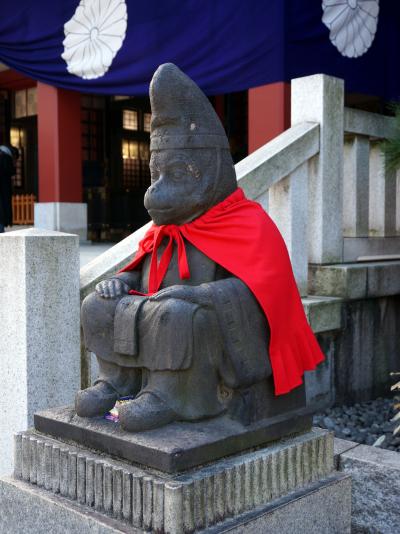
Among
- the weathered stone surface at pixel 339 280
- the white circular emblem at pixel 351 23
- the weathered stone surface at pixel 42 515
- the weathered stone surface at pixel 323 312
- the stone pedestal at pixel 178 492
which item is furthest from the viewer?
the white circular emblem at pixel 351 23

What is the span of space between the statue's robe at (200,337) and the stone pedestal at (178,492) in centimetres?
30

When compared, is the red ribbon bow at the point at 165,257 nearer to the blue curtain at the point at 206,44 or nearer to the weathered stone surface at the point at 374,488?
the weathered stone surface at the point at 374,488

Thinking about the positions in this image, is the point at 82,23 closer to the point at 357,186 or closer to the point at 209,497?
the point at 357,186

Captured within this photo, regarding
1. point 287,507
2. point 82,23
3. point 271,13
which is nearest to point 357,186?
point 271,13

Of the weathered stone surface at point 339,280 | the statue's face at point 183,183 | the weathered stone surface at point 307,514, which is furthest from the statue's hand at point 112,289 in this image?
the weathered stone surface at point 339,280

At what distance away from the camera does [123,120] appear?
43.5 feet

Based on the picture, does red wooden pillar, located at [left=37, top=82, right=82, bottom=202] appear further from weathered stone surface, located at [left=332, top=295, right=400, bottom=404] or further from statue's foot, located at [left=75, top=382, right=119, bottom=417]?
statue's foot, located at [left=75, top=382, right=119, bottom=417]

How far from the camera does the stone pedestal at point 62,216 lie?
1055 cm

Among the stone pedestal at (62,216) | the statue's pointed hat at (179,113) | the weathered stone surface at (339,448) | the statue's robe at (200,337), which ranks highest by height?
the statue's pointed hat at (179,113)

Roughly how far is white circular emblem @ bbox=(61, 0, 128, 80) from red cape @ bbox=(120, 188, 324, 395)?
19.7 ft

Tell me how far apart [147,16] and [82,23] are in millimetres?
1410

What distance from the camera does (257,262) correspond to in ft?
9.01

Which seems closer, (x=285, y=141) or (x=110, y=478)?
(x=110, y=478)

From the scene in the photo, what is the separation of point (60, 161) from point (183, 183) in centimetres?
821
